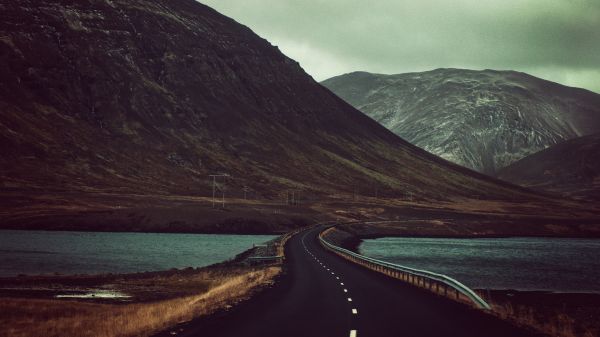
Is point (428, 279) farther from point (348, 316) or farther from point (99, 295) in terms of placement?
point (99, 295)

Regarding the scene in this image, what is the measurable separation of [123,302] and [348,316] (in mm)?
19240

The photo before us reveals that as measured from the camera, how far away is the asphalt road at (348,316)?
19.0m

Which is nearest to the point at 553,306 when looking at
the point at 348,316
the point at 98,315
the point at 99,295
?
the point at 348,316

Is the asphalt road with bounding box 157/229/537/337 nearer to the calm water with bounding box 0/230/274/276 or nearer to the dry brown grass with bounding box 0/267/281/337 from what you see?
the dry brown grass with bounding box 0/267/281/337

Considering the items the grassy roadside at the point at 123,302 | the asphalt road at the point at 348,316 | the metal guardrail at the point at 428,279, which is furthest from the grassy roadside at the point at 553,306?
the grassy roadside at the point at 123,302

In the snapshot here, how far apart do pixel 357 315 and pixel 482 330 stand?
4591mm

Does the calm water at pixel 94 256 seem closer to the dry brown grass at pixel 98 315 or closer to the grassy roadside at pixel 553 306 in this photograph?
the dry brown grass at pixel 98 315

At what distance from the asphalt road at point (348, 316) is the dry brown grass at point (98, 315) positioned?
137cm

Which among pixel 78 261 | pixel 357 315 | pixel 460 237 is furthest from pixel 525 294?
pixel 460 237

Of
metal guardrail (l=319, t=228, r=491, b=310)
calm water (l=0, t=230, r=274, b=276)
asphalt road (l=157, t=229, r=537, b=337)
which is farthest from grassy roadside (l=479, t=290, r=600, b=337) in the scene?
calm water (l=0, t=230, r=274, b=276)

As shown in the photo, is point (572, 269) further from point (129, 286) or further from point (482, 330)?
point (482, 330)

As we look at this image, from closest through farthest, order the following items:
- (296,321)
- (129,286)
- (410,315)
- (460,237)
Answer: (296,321) → (410,315) → (129,286) → (460,237)

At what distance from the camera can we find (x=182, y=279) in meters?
51.8

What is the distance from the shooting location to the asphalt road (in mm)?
18969
